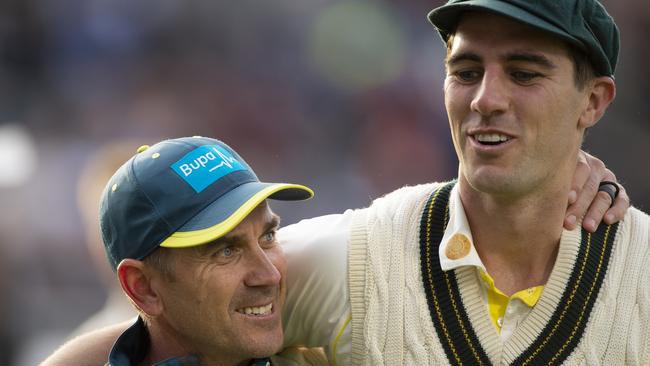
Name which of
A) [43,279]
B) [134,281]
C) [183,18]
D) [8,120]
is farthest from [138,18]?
[134,281]

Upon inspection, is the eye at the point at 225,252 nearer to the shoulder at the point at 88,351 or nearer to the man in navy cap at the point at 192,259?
the man in navy cap at the point at 192,259

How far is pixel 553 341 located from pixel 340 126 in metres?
4.93

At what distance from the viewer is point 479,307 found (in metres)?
3.20

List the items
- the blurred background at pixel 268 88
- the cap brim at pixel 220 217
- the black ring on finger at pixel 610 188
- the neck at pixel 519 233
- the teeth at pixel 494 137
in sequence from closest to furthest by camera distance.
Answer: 1. the cap brim at pixel 220 217
2. the teeth at pixel 494 137
3. the neck at pixel 519 233
4. the black ring on finger at pixel 610 188
5. the blurred background at pixel 268 88

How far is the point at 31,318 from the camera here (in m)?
6.41

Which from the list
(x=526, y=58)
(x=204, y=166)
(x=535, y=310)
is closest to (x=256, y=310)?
(x=204, y=166)

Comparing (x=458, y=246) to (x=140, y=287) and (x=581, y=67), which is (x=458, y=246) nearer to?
(x=581, y=67)

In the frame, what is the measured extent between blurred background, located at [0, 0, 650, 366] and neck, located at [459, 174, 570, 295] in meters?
3.93

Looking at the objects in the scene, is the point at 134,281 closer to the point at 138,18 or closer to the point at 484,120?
the point at 484,120

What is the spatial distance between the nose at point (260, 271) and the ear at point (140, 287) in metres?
0.26

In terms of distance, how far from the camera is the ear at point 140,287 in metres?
2.99

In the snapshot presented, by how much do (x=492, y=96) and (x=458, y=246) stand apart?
0.46m

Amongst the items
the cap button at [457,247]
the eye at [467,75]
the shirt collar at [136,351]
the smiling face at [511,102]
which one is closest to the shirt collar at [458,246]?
the cap button at [457,247]

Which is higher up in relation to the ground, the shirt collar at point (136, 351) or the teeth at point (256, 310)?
the teeth at point (256, 310)
